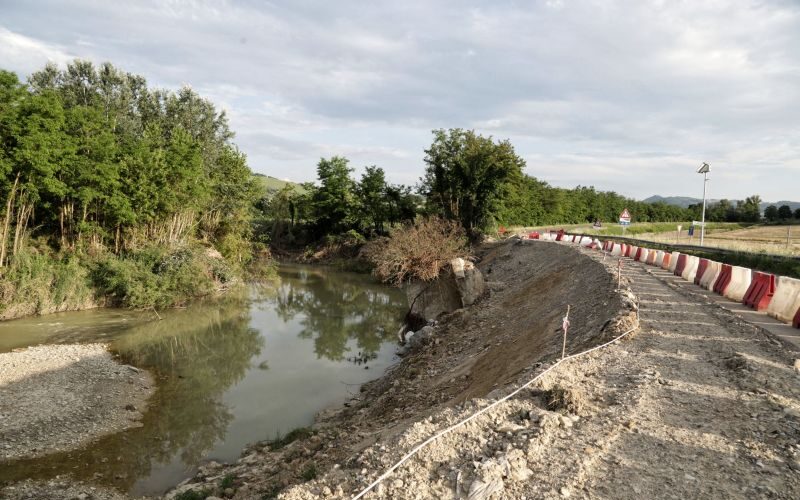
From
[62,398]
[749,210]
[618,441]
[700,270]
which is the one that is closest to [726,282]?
[700,270]

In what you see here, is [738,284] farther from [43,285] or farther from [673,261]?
[43,285]

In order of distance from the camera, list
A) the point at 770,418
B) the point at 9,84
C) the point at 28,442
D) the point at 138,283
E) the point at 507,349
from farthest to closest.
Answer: the point at 138,283 → the point at 9,84 → the point at 507,349 → the point at 28,442 → the point at 770,418

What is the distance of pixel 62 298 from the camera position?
20531mm

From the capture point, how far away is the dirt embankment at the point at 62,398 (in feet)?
32.0

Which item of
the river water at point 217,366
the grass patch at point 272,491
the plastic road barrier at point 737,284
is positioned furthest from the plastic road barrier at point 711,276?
the grass patch at point 272,491

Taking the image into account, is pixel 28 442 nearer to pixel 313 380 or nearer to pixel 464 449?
pixel 313 380

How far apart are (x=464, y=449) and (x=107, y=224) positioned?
86.3 ft

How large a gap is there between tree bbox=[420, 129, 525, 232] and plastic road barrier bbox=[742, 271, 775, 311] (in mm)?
28375

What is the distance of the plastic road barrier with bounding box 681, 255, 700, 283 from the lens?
16.0 meters

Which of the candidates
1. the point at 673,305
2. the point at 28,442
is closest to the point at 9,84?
the point at 28,442

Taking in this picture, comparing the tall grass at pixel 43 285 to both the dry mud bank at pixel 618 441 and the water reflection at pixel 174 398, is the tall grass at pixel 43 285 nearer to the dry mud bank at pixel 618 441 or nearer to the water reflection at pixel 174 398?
the water reflection at pixel 174 398

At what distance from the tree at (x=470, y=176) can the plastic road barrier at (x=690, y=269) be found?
2415 cm

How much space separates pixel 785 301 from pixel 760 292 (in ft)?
3.82

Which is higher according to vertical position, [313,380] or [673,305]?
[673,305]
